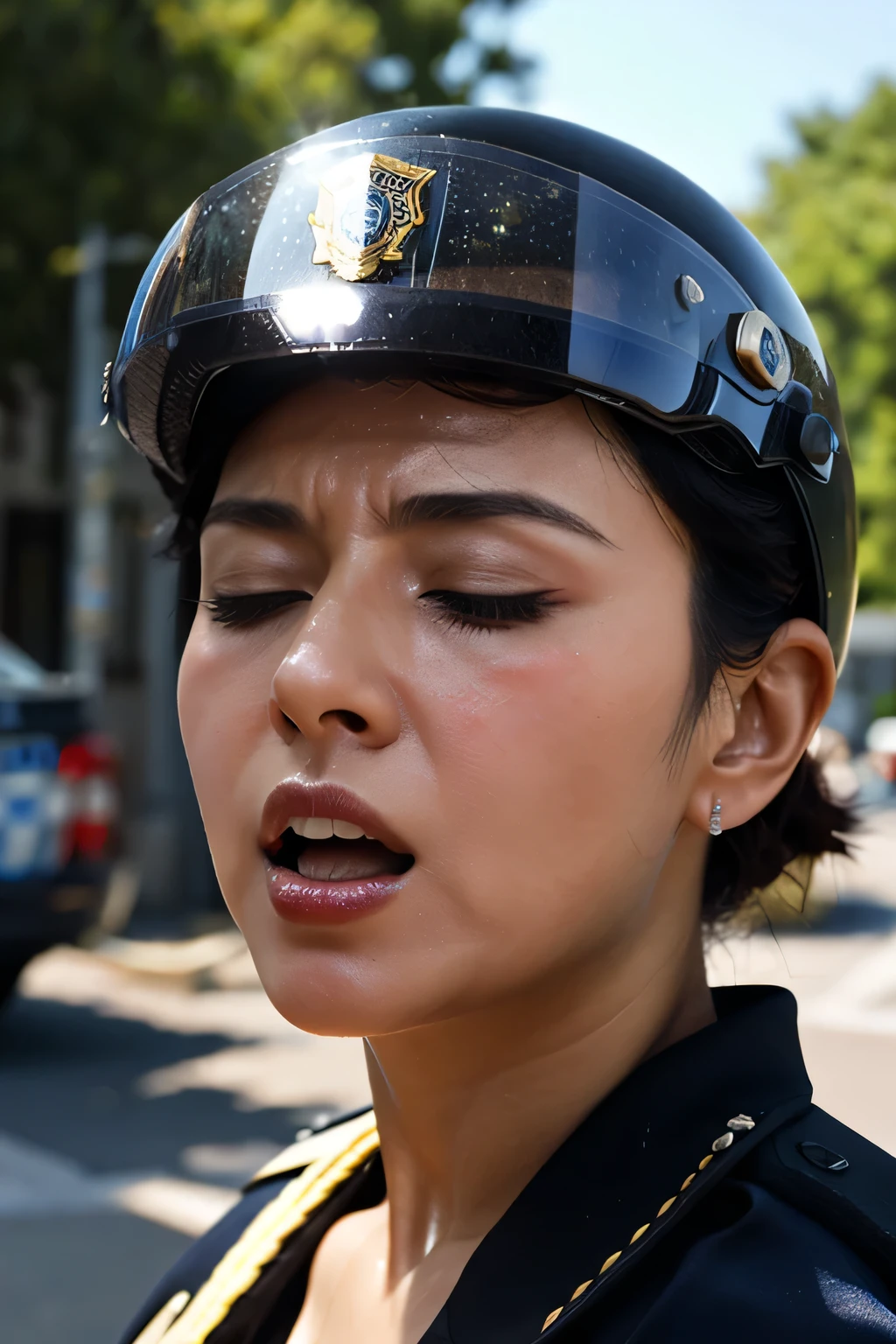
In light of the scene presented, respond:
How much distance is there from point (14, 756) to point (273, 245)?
18.3ft

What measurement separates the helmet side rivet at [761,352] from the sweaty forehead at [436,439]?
0.54 feet

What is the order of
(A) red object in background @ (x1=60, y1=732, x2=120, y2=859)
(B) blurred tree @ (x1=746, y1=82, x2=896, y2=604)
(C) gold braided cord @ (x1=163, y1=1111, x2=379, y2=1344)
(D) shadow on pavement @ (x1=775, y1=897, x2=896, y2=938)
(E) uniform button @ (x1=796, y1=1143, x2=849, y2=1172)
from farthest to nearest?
(B) blurred tree @ (x1=746, y1=82, x2=896, y2=604) < (D) shadow on pavement @ (x1=775, y1=897, x2=896, y2=938) < (A) red object in background @ (x1=60, y1=732, x2=120, y2=859) < (C) gold braided cord @ (x1=163, y1=1111, x2=379, y2=1344) < (E) uniform button @ (x1=796, y1=1143, x2=849, y2=1172)

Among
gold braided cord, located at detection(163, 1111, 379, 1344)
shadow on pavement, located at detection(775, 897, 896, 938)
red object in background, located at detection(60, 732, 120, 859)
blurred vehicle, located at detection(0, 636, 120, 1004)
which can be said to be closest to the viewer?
gold braided cord, located at detection(163, 1111, 379, 1344)

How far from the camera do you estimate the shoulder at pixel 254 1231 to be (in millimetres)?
1554

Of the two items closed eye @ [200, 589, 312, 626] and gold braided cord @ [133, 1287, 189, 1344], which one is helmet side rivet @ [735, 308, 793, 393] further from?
gold braided cord @ [133, 1287, 189, 1344]

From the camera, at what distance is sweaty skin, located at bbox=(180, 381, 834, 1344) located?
1.20m

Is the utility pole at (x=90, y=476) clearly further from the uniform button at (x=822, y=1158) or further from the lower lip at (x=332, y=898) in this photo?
the uniform button at (x=822, y=1158)

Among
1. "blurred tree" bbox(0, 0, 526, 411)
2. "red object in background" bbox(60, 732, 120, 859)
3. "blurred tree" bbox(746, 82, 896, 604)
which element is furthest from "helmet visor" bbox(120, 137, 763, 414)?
"blurred tree" bbox(746, 82, 896, 604)

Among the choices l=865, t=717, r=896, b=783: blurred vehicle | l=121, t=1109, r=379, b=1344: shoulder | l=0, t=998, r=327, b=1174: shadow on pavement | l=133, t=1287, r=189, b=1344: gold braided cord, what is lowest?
l=865, t=717, r=896, b=783: blurred vehicle

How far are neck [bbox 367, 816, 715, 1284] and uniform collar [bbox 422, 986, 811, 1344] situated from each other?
0.05 metres

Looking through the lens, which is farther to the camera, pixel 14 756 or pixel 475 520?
pixel 14 756

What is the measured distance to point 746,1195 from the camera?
117 cm

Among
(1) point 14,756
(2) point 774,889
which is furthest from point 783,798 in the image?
(1) point 14,756

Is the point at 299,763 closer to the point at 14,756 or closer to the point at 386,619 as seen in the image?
the point at 386,619
